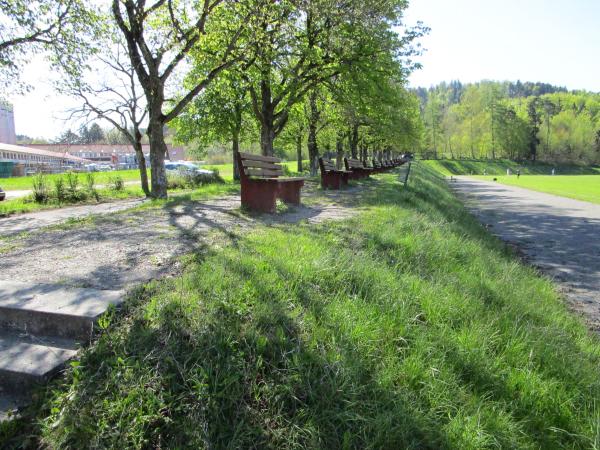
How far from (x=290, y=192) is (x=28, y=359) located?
280 inches

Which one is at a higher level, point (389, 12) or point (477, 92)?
point (477, 92)

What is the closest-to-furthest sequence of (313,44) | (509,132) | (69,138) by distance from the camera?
(313,44), (69,138), (509,132)

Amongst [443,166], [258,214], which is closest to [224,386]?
[258,214]

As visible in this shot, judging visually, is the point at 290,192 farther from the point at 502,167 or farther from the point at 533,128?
the point at 533,128

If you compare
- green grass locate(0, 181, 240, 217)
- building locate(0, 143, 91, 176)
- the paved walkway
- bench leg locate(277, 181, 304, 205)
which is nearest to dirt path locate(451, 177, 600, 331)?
bench leg locate(277, 181, 304, 205)

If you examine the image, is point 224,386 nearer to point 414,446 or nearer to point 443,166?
point 414,446

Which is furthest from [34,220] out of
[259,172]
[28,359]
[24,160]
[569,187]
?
[24,160]

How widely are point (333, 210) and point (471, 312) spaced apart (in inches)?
200

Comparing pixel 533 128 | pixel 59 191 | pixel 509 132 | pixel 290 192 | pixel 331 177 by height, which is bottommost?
pixel 59 191

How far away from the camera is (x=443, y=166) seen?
95.2 metres

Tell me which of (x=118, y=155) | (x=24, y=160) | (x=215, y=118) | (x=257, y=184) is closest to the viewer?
(x=257, y=184)

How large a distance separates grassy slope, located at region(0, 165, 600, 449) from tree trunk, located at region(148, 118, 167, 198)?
29.3 feet

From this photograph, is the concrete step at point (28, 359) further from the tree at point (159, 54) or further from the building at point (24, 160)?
the building at point (24, 160)

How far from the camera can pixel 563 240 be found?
936 centimetres
